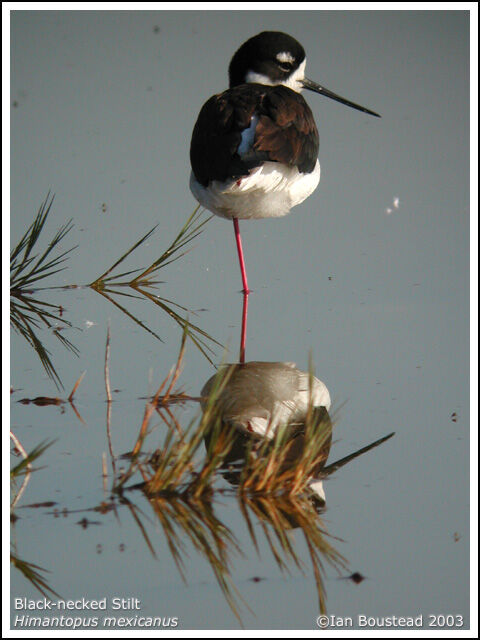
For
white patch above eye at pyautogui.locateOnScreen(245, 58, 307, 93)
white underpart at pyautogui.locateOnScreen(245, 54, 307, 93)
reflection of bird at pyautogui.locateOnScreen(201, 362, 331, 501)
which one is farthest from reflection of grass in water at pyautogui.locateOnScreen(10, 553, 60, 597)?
white patch above eye at pyautogui.locateOnScreen(245, 58, 307, 93)

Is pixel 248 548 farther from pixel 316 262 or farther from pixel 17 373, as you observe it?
pixel 316 262

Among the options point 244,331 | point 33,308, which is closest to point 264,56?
point 244,331

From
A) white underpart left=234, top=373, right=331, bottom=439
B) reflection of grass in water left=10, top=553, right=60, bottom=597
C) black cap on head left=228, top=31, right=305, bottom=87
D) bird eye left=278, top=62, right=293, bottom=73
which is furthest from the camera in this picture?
bird eye left=278, top=62, right=293, bottom=73

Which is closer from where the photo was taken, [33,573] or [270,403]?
[33,573]

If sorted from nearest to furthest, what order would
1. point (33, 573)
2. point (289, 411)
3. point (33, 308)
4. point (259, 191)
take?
point (33, 573) < point (289, 411) < point (259, 191) < point (33, 308)

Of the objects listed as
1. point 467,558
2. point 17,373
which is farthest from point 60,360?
point 467,558

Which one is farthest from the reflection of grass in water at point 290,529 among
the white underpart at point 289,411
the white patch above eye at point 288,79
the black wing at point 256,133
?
the white patch above eye at point 288,79

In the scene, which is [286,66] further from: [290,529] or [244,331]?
[290,529]

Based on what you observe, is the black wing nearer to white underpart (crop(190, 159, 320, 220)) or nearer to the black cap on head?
white underpart (crop(190, 159, 320, 220))
